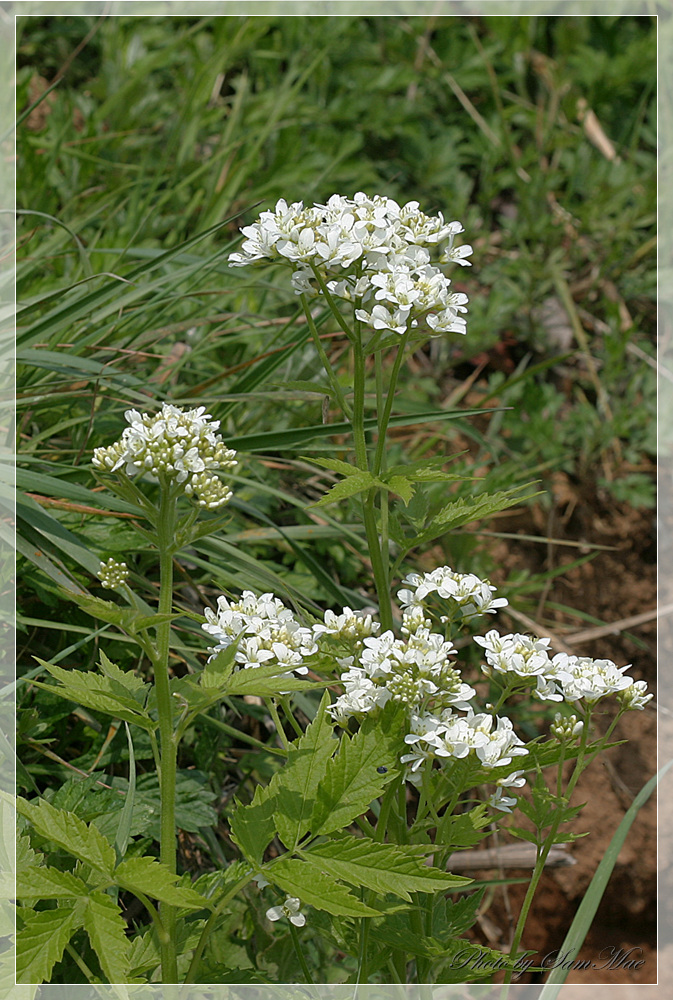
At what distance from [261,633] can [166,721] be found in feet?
0.57

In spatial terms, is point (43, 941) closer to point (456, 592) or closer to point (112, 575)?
point (112, 575)

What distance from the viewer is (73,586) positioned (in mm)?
1658

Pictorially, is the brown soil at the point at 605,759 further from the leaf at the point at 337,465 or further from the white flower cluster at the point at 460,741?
the leaf at the point at 337,465

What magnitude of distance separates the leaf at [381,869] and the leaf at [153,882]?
0.16 metres

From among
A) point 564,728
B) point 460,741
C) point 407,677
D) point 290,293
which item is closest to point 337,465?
point 407,677

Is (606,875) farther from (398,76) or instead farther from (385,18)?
(385,18)

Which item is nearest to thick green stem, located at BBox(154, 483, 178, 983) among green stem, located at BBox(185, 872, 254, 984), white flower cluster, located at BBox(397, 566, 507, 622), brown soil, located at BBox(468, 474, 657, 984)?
green stem, located at BBox(185, 872, 254, 984)

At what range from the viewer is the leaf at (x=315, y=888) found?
0.97 metres

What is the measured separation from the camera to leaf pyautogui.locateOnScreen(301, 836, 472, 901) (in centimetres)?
100

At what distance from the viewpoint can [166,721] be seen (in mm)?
1070

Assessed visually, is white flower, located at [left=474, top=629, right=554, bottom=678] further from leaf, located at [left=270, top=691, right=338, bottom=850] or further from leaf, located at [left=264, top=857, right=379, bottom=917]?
leaf, located at [left=264, top=857, right=379, bottom=917]

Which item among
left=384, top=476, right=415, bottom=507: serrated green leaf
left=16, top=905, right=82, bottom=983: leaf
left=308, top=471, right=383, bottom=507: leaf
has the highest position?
left=308, top=471, right=383, bottom=507: leaf

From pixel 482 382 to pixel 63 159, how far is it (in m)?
1.76

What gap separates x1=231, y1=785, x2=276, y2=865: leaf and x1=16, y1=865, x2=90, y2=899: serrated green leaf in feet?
0.64
